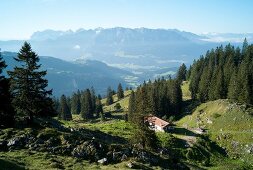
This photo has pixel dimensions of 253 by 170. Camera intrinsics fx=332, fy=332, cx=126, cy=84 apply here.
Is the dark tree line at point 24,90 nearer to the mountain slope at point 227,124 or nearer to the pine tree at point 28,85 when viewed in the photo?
the pine tree at point 28,85

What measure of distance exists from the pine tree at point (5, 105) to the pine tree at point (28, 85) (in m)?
1.04

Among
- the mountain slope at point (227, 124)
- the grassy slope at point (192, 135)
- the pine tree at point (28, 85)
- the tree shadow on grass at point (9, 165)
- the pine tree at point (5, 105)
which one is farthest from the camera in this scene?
the mountain slope at point (227, 124)

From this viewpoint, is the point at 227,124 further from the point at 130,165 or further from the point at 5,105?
the point at 5,105

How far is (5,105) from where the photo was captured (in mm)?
48156

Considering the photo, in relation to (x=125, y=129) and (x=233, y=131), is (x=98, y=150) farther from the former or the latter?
(x=233, y=131)

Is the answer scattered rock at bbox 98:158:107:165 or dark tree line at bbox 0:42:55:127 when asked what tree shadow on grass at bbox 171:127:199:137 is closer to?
dark tree line at bbox 0:42:55:127

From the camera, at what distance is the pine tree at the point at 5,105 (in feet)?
157

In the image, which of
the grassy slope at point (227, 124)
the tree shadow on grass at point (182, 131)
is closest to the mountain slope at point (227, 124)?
the grassy slope at point (227, 124)

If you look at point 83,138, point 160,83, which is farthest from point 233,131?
point 160,83

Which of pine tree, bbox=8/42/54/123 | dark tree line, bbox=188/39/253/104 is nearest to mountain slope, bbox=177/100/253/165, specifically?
dark tree line, bbox=188/39/253/104

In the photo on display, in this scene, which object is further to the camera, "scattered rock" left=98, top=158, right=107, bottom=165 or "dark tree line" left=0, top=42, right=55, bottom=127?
"dark tree line" left=0, top=42, right=55, bottom=127

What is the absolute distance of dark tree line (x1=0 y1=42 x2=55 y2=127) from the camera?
159ft

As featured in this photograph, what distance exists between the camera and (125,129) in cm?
9244

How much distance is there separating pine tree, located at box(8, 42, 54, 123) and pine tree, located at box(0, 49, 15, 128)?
1.04 m
